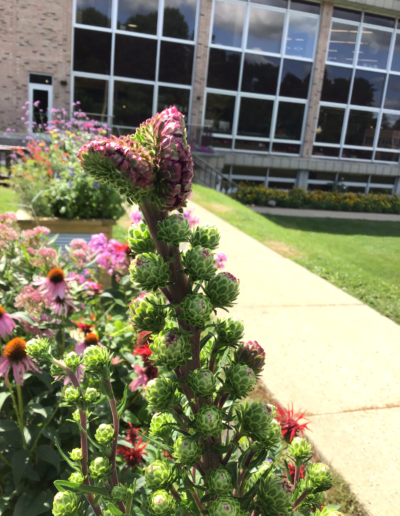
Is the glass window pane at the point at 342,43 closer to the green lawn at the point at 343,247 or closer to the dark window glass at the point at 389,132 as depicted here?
the dark window glass at the point at 389,132

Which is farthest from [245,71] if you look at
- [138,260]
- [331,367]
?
[138,260]

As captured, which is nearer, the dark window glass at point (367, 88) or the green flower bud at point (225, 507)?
the green flower bud at point (225, 507)

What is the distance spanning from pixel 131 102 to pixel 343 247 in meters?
13.2

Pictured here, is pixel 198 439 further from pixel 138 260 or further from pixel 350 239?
pixel 350 239

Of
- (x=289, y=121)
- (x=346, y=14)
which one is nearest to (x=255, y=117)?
(x=289, y=121)

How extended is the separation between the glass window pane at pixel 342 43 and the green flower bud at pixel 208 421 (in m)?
24.2

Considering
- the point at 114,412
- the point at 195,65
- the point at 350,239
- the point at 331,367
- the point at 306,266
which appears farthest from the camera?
the point at 195,65

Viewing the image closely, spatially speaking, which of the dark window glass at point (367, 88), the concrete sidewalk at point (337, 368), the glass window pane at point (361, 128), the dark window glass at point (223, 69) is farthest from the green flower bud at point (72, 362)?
the dark window glass at point (367, 88)

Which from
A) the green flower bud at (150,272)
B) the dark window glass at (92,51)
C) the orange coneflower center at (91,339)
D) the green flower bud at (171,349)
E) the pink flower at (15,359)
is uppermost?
the dark window glass at (92,51)

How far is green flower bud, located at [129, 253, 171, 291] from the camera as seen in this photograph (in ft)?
2.77

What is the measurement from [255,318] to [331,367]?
3.49 ft

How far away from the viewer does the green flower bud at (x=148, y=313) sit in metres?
0.96

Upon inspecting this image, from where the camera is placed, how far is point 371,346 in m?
4.00

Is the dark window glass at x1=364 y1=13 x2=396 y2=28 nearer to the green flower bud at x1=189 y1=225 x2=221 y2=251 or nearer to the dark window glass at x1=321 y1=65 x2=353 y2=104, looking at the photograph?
the dark window glass at x1=321 y1=65 x2=353 y2=104
